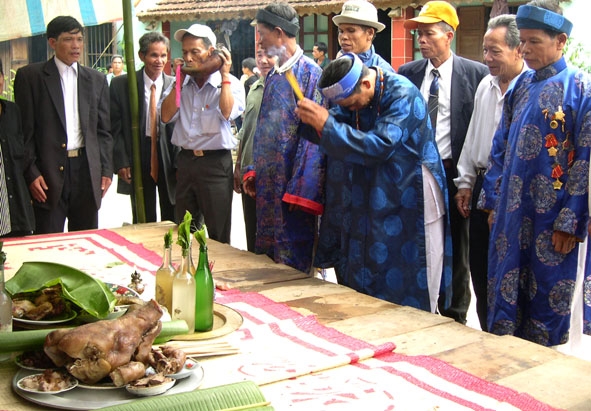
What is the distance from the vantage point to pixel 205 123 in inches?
161

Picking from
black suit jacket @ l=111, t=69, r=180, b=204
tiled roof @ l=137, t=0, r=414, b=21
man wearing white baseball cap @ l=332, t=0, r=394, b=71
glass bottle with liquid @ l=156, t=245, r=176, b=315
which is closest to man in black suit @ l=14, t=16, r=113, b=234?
black suit jacket @ l=111, t=69, r=180, b=204

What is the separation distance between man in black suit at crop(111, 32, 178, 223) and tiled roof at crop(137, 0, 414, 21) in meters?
6.18

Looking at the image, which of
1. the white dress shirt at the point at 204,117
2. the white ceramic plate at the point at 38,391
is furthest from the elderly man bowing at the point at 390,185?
the white ceramic plate at the point at 38,391

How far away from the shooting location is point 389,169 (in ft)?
9.36

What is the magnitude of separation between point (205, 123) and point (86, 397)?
9.20 feet

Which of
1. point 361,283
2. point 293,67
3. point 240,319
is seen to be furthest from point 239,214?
point 240,319

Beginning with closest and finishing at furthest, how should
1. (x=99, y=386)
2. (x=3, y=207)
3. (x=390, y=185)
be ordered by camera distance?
1. (x=99, y=386)
2. (x=390, y=185)
3. (x=3, y=207)

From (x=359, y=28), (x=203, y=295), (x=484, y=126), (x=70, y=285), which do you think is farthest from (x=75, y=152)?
(x=203, y=295)

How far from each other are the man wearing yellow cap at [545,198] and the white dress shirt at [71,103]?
8.32ft

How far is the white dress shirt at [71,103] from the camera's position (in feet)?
13.8

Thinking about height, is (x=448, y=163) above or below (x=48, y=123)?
below

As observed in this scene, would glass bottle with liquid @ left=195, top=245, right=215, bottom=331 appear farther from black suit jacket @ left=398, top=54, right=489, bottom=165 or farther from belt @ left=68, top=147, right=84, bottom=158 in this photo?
belt @ left=68, top=147, right=84, bottom=158

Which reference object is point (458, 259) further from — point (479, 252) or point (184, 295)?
point (184, 295)

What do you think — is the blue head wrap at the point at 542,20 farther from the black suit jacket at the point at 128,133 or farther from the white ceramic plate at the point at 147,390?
the black suit jacket at the point at 128,133
